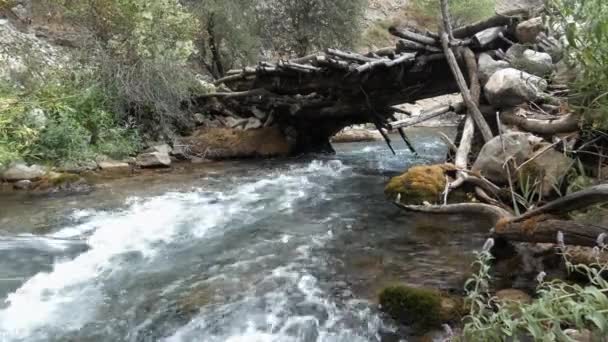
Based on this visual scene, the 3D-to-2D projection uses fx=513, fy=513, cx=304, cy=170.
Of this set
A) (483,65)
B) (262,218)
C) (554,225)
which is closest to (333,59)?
(483,65)

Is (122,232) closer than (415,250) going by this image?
No

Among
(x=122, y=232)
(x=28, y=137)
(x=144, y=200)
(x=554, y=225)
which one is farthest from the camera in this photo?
(x=28, y=137)

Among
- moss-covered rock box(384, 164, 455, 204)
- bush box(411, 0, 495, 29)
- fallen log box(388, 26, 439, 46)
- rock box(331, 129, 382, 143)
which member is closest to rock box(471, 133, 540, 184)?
moss-covered rock box(384, 164, 455, 204)

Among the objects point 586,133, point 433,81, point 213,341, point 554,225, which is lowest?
point 213,341

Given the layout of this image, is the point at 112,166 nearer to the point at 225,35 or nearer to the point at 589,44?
the point at 225,35

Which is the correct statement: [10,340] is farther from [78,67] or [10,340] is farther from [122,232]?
[78,67]

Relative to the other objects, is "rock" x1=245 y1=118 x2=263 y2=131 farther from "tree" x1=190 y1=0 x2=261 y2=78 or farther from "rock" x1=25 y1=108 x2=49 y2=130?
"rock" x1=25 y1=108 x2=49 y2=130

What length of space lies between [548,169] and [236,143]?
7.33 meters

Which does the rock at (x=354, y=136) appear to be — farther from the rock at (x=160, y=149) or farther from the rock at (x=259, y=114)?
the rock at (x=160, y=149)

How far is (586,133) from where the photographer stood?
4.16 meters

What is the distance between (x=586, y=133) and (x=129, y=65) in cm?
830

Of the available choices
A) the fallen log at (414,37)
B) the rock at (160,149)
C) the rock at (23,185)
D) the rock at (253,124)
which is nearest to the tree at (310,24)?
the rock at (253,124)

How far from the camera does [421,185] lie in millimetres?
5273

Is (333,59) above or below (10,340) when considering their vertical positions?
above
